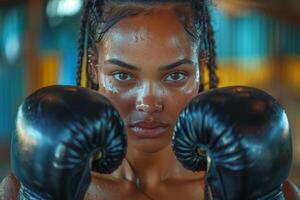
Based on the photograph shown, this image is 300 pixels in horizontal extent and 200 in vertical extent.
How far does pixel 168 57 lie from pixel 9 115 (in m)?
4.98

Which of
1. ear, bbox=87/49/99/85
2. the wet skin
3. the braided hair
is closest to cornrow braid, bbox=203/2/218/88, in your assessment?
the braided hair

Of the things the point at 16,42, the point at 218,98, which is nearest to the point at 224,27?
the point at 16,42

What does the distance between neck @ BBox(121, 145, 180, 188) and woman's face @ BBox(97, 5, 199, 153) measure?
9cm

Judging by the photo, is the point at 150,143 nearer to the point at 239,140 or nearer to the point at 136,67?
the point at 136,67

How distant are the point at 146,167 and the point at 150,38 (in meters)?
0.35

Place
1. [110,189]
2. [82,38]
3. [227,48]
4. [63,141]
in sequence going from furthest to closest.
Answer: [227,48] → [82,38] → [110,189] → [63,141]

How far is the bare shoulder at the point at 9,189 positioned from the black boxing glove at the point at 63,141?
14.8 inches

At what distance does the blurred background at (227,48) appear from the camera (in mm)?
5016

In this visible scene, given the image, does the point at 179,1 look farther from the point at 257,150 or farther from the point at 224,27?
the point at 224,27

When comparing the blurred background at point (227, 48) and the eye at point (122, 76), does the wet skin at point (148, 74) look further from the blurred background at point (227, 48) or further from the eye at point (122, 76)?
the blurred background at point (227, 48)

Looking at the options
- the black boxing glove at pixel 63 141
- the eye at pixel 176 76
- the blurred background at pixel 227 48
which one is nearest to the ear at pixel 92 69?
the eye at pixel 176 76

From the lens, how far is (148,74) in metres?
1.26

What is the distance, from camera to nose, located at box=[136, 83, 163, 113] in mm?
1256

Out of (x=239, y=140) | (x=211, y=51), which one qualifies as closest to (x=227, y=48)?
(x=211, y=51)
